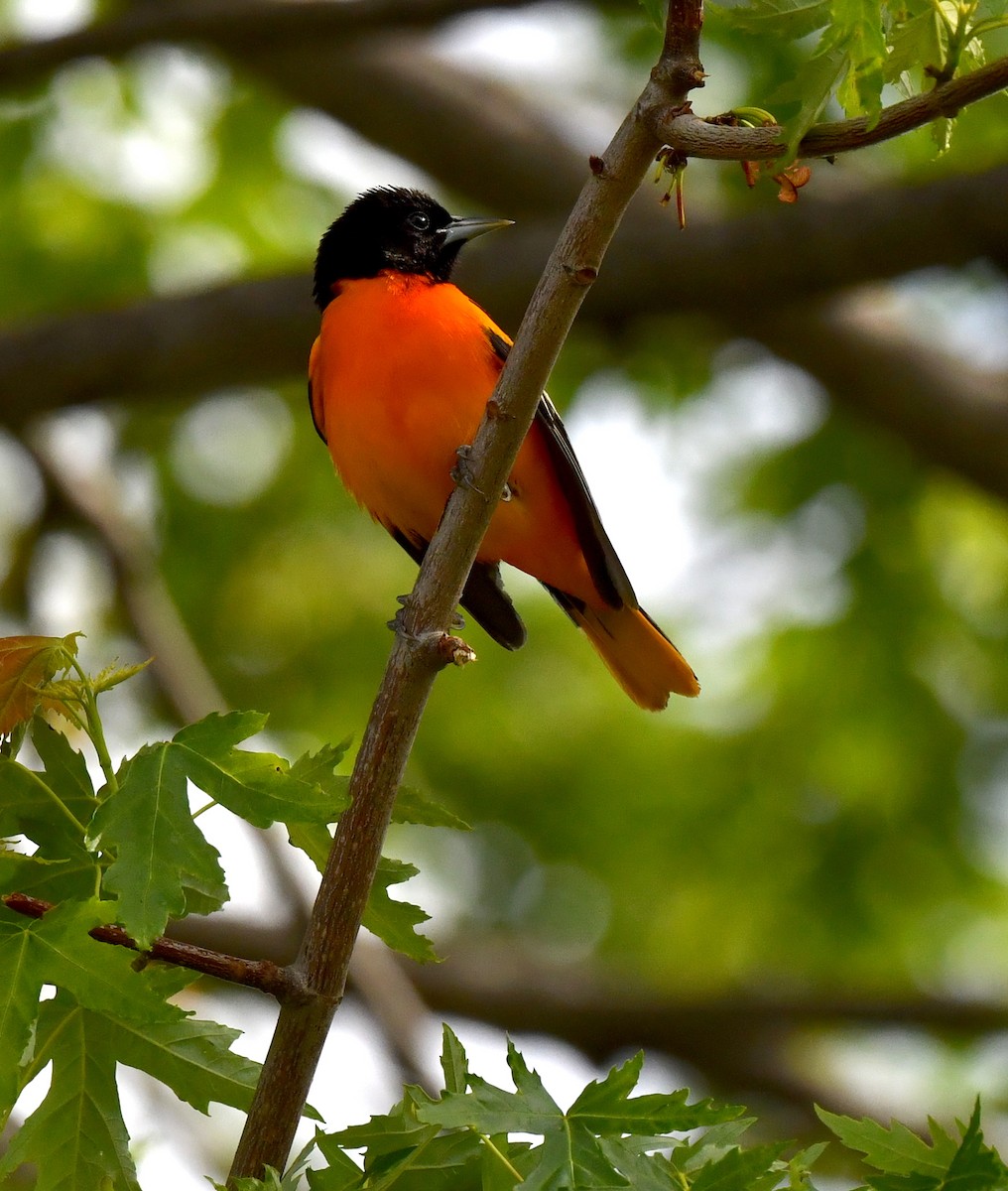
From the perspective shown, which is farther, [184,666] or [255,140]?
[255,140]

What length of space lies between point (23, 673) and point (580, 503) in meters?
2.70

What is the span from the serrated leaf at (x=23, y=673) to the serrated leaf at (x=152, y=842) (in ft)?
0.86

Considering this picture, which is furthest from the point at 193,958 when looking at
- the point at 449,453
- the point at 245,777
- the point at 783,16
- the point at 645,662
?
the point at 645,662

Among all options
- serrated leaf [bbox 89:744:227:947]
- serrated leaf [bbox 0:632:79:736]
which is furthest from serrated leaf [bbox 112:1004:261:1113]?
serrated leaf [bbox 0:632:79:736]

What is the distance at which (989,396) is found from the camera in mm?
7805

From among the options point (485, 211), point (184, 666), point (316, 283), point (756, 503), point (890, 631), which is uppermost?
point (485, 211)

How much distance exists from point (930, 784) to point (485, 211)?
416 centimetres

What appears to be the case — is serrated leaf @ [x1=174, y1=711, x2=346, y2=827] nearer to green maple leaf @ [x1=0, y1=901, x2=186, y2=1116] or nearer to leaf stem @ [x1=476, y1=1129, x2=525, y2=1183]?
green maple leaf @ [x1=0, y1=901, x2=186, y2=1116]

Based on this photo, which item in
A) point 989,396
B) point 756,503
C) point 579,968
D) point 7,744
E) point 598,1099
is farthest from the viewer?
point 756,503

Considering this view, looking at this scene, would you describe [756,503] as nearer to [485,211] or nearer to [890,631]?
[890,631]

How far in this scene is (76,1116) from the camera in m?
2.33

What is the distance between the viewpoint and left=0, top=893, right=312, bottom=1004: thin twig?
2.25 metres

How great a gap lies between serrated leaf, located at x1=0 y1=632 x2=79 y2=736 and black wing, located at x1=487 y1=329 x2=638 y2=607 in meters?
2.43

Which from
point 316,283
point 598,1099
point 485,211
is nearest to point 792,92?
point 598,1099
